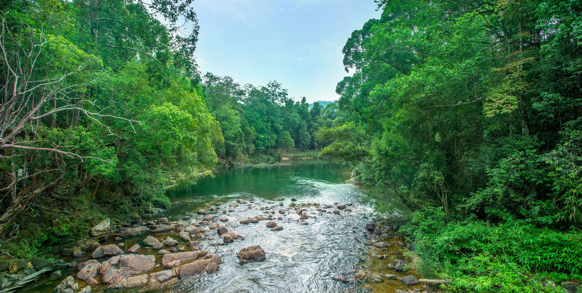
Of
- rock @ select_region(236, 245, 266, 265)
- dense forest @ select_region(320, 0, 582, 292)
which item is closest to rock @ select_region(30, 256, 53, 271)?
rock @ select_region(236, 245, 266, 265)

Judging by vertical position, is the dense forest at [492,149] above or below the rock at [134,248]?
above

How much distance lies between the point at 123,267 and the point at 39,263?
2.59 m

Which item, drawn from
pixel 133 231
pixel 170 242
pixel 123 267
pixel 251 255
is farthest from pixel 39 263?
pixel 251 255

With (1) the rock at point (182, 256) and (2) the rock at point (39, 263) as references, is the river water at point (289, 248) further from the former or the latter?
(2) the rock at point (39, 263)

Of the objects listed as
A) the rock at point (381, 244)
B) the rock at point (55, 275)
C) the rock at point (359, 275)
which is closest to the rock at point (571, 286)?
the rock at point (359, 275)

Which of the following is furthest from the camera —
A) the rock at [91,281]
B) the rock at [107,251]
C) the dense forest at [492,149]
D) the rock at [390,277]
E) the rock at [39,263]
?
the rock at [107,251]

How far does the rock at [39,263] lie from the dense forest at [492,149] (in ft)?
36.6

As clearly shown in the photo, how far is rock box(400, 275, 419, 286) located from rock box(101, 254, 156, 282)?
25.3 ft

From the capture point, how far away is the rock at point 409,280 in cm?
654

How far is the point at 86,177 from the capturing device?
→ 965 centimetres

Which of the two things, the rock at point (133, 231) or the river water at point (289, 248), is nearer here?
the river water at point (289, 248)

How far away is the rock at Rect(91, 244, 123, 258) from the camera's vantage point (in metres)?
8.30

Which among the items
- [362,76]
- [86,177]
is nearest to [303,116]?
[362,76]

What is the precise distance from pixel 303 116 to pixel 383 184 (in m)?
64.1
